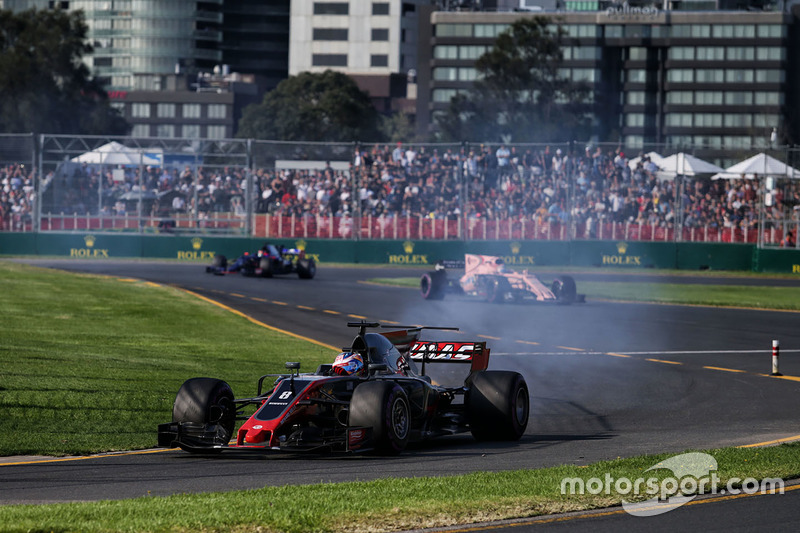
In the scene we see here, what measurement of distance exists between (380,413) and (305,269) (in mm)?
26320

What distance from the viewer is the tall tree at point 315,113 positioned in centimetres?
10619

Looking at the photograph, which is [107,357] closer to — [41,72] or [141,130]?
[41,72]

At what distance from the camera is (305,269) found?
37.2 m

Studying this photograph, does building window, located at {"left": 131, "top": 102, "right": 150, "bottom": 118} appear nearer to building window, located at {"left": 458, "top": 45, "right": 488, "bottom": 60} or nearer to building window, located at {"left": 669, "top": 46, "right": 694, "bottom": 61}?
building window, located at {"left": 458, "top": 45, "right": 488, "bottom": 60}

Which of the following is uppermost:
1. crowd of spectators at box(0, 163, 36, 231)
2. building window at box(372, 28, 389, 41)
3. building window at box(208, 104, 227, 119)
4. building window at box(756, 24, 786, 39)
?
building window at box(372, 28, 389, 41)

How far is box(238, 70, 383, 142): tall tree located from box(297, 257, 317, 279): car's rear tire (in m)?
67.5

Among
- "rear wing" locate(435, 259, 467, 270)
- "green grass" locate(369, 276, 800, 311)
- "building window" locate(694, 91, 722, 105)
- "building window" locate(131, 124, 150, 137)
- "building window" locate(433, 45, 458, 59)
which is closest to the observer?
"rear wing" locate(435, 259, 467, 270)

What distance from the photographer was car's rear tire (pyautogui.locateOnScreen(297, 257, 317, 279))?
122 ft

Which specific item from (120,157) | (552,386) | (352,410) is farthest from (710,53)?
Answer: (352,410)

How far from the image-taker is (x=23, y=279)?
3203 cm

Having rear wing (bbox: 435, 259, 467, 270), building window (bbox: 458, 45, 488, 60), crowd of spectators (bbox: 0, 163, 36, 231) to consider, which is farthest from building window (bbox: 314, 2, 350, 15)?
rear wing (bbox: 435, 259, 467, 270)

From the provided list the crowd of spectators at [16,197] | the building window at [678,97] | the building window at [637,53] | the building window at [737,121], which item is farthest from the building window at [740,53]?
the crowd of spectators at [16,197]

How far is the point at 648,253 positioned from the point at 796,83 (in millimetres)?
75726

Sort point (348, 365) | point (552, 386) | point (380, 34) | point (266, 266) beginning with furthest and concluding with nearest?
point (380, 34) < point (266, 266) < point (552, 386) < point (348, 365)
